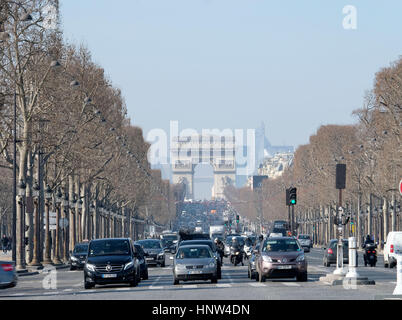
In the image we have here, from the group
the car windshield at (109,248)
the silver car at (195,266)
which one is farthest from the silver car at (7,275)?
the silver car at (195,266)

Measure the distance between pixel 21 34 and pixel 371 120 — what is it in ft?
149

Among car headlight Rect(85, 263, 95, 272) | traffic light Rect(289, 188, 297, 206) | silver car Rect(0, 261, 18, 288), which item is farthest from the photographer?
traffic light Rect(289, 188, 297, 206)

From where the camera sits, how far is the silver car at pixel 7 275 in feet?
112

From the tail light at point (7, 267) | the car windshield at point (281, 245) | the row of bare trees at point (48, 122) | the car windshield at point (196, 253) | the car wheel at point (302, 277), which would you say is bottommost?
the car wheel at point (302, 277)

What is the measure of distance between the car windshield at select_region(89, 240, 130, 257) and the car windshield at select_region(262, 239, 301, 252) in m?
5.54

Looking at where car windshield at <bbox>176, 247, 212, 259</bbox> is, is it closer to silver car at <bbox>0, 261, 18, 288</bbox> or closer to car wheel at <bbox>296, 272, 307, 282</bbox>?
car wheel at <bbox>296, 272, 307, 282</bbox>

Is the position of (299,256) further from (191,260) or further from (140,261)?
(140,261)

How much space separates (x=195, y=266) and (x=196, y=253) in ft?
4.03

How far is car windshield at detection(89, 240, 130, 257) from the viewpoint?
4166 centimetres

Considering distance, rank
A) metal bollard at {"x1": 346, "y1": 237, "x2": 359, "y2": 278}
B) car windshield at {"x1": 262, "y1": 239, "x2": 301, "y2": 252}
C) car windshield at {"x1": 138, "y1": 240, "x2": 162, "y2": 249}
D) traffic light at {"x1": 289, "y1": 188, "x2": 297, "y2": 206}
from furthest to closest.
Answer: car windshield at {"x1": 138, "y1": 240, "x2": 162, "y2": 249} < traffic light at {"x1": 289, "y1": 188, "x2": 297, "y2": 206} < car windshield at {"x1": 262, "y1": 239, "x2": 301, "y2": 252} < metal bollard at {"x1": 346, "y1": 237, "x2": 359, "y2": 278}

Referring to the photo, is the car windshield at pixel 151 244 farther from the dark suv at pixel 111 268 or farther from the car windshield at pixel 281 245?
the dark suv at pixel 111 268

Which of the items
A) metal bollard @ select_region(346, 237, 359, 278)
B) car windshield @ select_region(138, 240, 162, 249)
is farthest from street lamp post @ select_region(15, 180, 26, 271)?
metal bollard @ select_region(346, 237, 359, 278)

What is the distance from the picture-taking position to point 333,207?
13288cm
